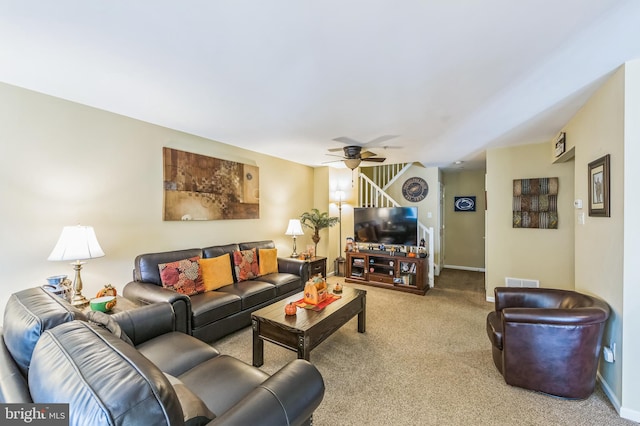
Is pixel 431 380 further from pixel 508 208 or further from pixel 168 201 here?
pixel 168 201

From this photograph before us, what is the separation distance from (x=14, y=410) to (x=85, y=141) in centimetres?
264

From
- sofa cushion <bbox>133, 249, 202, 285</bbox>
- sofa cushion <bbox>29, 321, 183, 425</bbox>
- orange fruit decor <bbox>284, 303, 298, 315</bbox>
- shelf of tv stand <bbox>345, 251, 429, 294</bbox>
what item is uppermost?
sofa cushion <bbox>29, 321, 183, 425</bbox>

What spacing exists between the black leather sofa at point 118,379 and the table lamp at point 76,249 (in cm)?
103

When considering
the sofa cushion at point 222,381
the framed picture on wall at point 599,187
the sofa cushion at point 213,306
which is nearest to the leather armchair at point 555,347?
the framed picture on wall at point 599,187

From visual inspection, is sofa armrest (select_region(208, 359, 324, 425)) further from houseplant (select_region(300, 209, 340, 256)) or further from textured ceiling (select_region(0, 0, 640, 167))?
houseplant (select_region(300, 209, 340, 256))

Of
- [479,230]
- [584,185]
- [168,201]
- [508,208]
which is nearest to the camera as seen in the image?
[584,185]

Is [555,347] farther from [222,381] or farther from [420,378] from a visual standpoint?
[222,381]

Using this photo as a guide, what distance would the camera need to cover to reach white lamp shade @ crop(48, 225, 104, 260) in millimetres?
2205

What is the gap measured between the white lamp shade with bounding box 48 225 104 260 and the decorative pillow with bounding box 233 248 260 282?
1.57 meters

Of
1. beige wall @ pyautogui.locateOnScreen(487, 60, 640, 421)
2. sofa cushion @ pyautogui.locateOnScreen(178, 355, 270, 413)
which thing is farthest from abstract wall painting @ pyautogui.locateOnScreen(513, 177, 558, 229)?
sofa cushion @ pyautogui.locateOnScreen(178, 355, 270, 413)

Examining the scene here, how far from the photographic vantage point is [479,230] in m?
6.31

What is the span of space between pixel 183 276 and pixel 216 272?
404 mm

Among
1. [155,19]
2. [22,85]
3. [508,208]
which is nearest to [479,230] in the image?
[508,208]

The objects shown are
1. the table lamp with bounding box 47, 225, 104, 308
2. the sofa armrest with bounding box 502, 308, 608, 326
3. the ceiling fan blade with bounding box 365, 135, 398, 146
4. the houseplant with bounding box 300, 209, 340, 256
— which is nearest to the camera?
the sofa armrest with bounding box 502, 308, 608, 326
